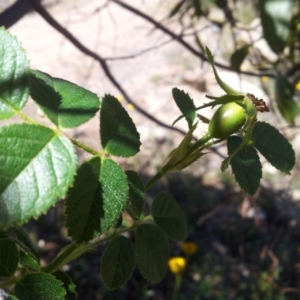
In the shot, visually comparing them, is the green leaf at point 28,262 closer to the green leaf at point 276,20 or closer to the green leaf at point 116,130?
the green leaf at point 116,130

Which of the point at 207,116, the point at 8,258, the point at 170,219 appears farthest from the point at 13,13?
the point at 207,116

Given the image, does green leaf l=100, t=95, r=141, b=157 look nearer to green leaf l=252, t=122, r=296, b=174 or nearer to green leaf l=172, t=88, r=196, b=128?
green leaf l=172, t=88, r=196, b=128

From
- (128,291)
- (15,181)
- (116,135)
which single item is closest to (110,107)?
(116,135)

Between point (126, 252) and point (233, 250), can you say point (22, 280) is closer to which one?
point (126, 252)

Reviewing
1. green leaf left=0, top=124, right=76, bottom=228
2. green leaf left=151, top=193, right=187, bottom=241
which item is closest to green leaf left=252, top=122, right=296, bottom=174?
green leaf left=151, top=193, right=187, bottom=241

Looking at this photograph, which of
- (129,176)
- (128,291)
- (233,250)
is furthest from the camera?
(233,250)

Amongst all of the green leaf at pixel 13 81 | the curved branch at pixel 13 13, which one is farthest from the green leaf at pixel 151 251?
the curved branch at pixel 13 13

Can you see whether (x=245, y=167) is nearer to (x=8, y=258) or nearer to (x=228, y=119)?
(x=228, y=119)
